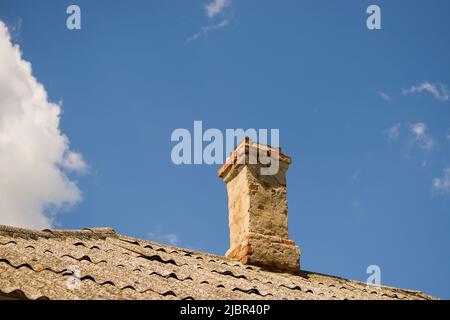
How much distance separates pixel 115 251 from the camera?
5.52m

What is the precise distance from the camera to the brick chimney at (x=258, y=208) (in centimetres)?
691

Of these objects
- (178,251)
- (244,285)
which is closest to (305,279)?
(178,251)

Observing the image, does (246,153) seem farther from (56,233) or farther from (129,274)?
(129,274)

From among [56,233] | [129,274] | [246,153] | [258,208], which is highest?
[246,153]

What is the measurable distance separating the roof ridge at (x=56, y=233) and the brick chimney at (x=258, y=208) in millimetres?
1527

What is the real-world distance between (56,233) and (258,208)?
2449mm

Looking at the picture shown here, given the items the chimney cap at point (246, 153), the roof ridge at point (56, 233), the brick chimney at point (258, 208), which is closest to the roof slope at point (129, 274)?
the roof ridge at point (56, 233)

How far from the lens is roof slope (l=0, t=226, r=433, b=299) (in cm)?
376

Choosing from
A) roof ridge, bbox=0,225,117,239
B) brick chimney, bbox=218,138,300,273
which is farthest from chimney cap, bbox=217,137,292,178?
roof ridge, bbox=0,225,117,239

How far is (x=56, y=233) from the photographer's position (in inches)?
224

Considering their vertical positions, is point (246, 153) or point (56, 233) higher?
point (246, 153)

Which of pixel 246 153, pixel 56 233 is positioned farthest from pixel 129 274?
pixel 246 153

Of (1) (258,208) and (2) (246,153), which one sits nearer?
(1) (258,208)

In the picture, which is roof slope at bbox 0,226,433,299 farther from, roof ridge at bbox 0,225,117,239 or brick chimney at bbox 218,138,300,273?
brick chimney at bbox 218,138,300,273
